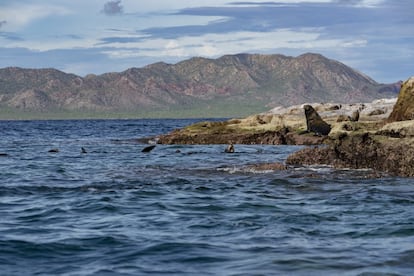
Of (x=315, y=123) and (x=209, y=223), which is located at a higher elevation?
(x=315, y=123)

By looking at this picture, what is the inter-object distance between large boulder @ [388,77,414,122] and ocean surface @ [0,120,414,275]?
14.4m

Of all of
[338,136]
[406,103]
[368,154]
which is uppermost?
[406,103]

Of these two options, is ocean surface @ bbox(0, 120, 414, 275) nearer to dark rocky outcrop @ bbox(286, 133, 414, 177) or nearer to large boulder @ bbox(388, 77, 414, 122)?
dark rocky outcrop @ bbox(286, 133, 414, 177)

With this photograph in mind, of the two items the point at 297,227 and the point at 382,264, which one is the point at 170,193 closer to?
the point at 297,227

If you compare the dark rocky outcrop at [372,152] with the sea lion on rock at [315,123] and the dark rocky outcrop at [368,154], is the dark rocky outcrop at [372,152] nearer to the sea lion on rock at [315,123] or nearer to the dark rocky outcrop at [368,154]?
the dark rocky outcrop at [368,154]

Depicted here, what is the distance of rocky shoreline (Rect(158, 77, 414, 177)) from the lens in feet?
95.0

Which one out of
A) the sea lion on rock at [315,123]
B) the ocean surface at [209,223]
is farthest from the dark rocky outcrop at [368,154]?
the sea lion on rock at [315,123]

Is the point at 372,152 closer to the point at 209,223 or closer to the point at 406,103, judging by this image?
the point at 209,223

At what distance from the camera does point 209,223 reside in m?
17.9

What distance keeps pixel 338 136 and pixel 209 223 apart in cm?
1474

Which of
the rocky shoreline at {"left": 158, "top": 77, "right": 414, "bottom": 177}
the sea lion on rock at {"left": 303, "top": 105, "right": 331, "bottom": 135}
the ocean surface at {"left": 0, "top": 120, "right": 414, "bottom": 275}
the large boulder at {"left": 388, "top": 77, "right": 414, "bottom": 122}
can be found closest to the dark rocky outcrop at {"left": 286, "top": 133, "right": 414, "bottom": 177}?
the rocky shoreline at {"left": 158, "top": 77, "right": 414, "bottom": 177}

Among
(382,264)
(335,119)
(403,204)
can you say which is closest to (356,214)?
(403,204)

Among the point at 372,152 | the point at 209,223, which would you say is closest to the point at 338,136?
the point at 372,152

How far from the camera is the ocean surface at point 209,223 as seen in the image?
43.3ft
